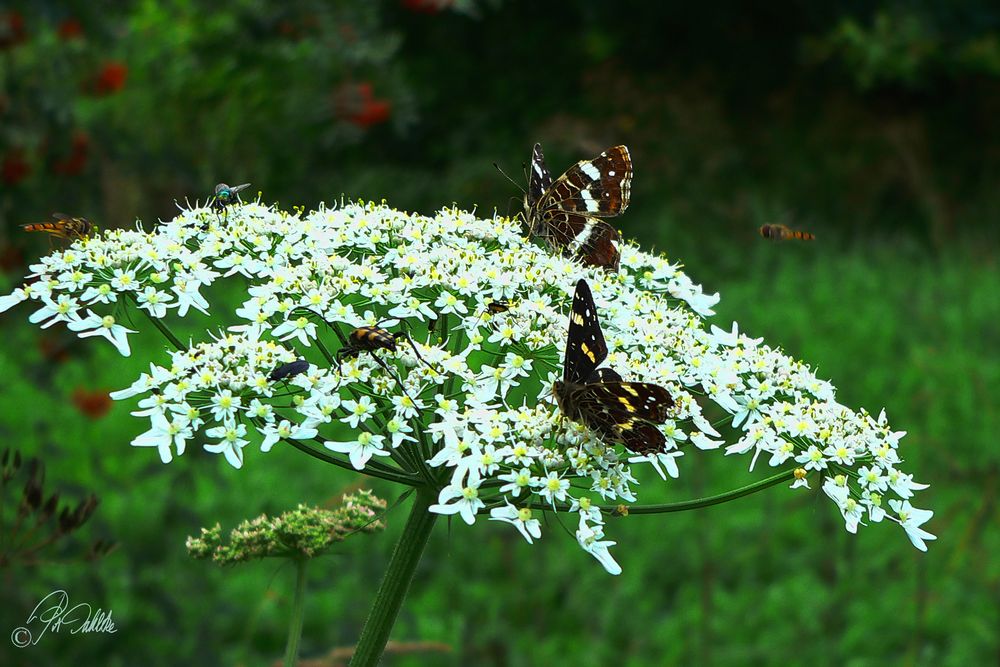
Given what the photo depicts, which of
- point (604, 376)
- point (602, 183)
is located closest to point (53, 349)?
point (602, 183)

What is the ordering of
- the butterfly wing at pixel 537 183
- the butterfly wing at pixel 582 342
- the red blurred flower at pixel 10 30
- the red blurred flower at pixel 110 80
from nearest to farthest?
the butterfly wing at pixel 582 342, the butterfly wing at pixel 537 183, the red blurred flower at pixel 10 30, the red blurred flower at pixel 110 80

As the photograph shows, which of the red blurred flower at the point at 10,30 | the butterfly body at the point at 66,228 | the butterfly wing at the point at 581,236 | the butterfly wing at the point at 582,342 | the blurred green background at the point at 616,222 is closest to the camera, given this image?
the butterfly wing at the point at 582,342

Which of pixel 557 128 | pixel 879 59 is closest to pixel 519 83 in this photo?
pixel 557 128

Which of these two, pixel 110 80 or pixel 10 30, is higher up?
pixel 110 80

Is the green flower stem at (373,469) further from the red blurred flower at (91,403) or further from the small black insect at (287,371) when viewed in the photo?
the red blurred flower at (91,403)

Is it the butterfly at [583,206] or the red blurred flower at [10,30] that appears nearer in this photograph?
the butterfly at [583,206]

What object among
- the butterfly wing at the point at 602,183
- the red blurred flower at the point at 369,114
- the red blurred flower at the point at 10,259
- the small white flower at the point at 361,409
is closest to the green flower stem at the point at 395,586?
the small white flower at the point at 361,409

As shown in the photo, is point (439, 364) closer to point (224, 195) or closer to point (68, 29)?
point (224, 195)
